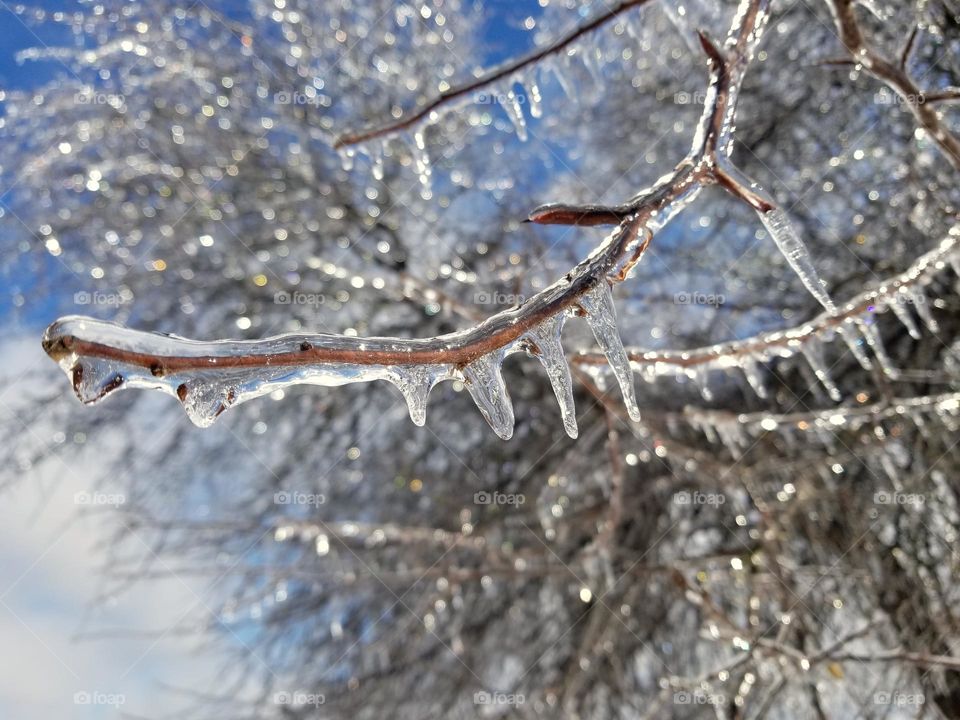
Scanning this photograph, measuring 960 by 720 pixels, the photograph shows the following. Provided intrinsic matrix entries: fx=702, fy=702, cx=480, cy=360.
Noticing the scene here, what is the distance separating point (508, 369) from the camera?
280cm

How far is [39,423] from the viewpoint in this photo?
2.74m

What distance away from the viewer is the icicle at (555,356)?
1.66 ft

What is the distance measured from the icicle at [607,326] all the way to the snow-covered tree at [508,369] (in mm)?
580

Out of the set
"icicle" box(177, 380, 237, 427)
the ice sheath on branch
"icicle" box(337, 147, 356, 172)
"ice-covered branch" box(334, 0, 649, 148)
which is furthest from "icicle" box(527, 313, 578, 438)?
"icicle" box(337, 147, 356, 172)

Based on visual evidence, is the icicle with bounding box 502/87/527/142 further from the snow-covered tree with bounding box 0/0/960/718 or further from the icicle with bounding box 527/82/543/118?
the snow-covered tree with bounding box 0/0/960/718

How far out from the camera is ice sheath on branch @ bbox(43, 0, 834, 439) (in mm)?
410

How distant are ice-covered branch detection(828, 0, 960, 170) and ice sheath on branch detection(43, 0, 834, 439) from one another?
0.17 m

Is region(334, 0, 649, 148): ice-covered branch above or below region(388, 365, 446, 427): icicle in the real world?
above

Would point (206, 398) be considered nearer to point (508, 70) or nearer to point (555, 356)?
point (555, 356)

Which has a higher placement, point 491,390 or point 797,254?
point 797,254

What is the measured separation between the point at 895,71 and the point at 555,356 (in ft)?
1.96

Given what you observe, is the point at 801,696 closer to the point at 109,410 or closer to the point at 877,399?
the point at 877,399

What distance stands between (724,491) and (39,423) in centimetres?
255

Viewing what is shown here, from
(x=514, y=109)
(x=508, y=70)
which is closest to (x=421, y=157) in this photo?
(x=514, y=109)
